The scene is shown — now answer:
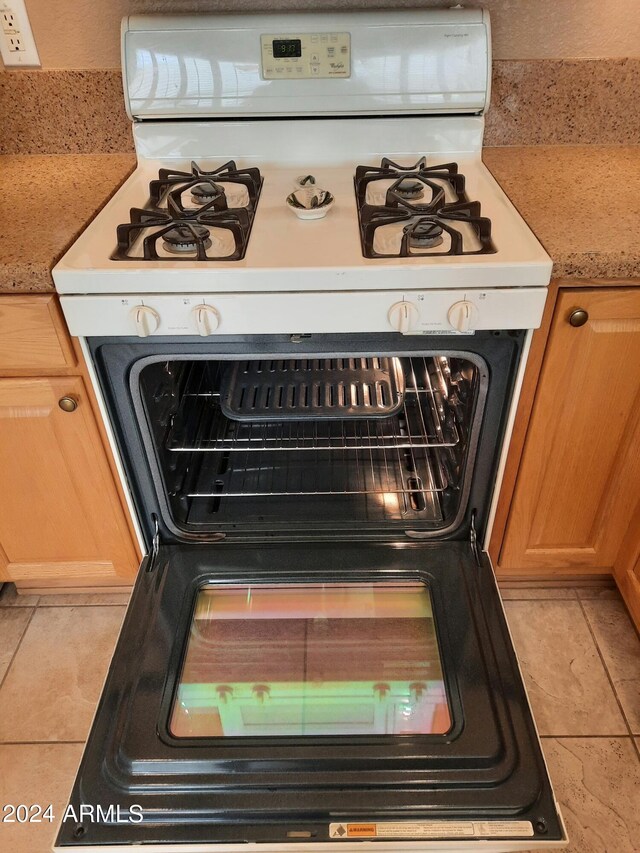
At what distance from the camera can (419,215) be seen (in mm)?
1173

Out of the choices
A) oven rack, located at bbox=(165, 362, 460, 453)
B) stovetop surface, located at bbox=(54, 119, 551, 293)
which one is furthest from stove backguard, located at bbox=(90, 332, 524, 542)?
stovetop surface, located at bbox=(54, 119, 551, 293)

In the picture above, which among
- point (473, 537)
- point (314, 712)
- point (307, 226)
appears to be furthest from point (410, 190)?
point (314, 712)

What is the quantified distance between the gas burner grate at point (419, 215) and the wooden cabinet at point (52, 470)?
1.98 ft

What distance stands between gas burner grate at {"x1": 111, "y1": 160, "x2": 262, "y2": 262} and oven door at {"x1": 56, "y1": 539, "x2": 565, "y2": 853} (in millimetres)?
659

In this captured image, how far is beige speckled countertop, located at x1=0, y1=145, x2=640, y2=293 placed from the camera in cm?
105

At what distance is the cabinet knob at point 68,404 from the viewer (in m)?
1.21

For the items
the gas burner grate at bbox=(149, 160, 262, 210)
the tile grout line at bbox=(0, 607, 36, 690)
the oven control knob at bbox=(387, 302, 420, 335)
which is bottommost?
the tile grout line at bbox=(0, 607, 36, 690)

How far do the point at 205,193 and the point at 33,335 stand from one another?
0.46m

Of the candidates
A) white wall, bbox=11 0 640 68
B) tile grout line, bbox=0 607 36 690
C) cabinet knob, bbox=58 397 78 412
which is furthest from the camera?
tile grout line, bbox=0 607 36 690

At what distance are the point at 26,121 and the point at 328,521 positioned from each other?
4.07 ft

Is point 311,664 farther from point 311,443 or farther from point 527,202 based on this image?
point 527,202

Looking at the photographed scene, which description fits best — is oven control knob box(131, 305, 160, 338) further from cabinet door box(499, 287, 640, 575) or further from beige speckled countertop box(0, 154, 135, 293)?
cabinet door box(499, 287, 640, 575)

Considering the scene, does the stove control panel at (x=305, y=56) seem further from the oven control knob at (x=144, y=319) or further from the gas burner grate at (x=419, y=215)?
the oven control knob at (x=144, y=319)

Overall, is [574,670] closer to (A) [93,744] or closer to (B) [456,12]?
(A) [93,744]
